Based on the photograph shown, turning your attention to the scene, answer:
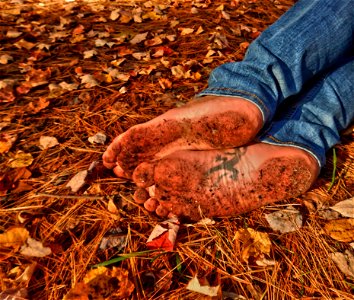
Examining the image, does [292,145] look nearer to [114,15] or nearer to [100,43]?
[100,43]

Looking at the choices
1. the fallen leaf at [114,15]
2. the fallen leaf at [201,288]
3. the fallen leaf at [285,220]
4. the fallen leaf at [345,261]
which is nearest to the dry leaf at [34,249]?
the fallen leaf at [201,288]

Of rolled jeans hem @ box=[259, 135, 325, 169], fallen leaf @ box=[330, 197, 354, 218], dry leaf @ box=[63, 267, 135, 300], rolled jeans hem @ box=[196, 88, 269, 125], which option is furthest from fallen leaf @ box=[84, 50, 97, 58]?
→ fallen leaf @ box=[330, 197, 354, 218]

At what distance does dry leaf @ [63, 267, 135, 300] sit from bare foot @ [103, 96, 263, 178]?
325 millimetres

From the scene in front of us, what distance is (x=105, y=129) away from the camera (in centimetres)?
130

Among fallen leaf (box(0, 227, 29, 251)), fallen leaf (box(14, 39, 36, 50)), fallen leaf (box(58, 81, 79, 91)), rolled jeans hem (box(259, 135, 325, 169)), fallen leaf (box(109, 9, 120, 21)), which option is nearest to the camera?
fallen leaf (box(0, 227, 29, 251))

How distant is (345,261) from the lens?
0.89 meters

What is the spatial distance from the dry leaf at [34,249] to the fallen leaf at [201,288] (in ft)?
1.26

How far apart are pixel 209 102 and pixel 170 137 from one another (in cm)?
15

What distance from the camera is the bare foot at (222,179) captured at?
0.94m

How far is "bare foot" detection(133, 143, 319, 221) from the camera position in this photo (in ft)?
3.07

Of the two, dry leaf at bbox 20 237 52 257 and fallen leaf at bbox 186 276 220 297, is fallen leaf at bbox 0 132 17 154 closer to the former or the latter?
dry leaf at bbox 20 237 52 257

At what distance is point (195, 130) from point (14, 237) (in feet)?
1.90

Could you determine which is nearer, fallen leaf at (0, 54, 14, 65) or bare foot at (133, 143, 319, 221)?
bare foot at (133, 143, 319, 221)

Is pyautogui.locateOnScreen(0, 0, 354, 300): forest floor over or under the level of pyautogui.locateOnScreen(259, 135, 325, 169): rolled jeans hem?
under
